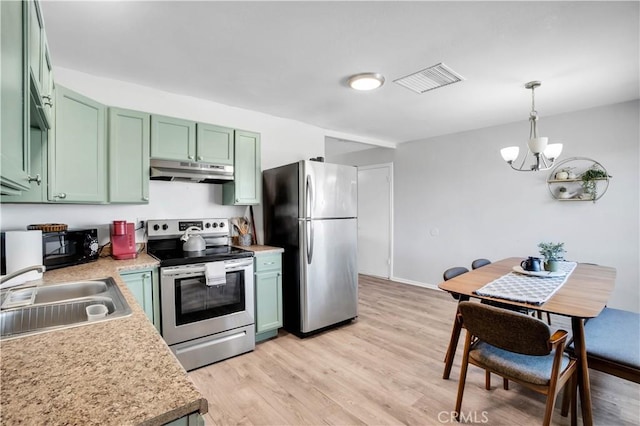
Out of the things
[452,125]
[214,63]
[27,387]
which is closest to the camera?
[27,387]

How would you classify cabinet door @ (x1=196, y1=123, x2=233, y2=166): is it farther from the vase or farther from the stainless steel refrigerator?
the vase

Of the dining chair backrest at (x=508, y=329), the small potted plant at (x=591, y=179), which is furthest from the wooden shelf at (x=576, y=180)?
the dining chair backrest at (x=508, y=329)

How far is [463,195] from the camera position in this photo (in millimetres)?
4355

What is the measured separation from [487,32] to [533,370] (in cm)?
201

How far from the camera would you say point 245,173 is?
3018mm

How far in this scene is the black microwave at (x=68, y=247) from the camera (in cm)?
198

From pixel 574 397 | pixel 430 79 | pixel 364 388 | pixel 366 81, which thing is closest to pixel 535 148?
pixel 430 79

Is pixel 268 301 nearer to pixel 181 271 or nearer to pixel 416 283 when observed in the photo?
pixel 181 271

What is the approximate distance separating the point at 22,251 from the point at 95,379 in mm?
1556

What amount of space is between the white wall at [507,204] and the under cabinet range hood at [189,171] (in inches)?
127

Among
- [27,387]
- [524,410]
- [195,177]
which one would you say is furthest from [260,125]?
[524,410]

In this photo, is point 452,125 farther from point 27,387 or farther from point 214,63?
point 27,387

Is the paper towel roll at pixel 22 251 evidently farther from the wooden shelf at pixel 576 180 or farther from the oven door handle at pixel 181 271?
the wooden shelf at pixel 576 180

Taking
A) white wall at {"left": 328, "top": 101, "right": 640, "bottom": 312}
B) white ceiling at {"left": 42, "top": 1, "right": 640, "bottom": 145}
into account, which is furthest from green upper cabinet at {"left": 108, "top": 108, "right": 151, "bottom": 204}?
white wall at {"left": 328, "top": 101, "right": 640, "bottom": 312}
